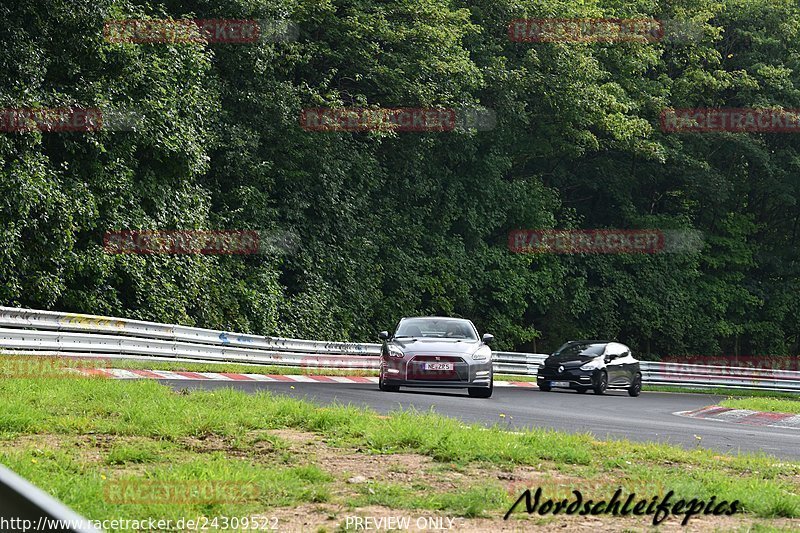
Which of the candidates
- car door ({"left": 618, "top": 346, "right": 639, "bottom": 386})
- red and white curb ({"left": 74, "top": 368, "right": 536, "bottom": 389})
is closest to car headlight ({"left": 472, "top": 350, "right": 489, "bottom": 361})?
red and white curb ({"left": 74, "top": 368, "right": 536, "bottom": 389})

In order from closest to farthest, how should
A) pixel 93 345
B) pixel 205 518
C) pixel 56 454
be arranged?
pixel 205 518
pixel 56 454
pixel 93 345

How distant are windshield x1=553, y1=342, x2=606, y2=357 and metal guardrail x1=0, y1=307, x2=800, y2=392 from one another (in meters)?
A: 5.65

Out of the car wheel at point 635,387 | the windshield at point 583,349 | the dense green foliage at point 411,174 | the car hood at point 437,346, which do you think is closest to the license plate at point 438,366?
the car hood at point 437,346

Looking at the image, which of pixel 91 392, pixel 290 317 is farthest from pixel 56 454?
pixel 290 317

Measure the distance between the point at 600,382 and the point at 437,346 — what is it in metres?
9.25

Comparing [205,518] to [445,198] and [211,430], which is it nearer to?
[211,430]

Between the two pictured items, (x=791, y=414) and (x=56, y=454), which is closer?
(x=56, y=454)

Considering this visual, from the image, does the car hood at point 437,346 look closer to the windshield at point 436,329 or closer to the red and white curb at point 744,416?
the windshield at point 436,329

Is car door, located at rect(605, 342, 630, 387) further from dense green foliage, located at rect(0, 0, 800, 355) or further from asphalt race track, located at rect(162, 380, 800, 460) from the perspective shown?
dense green foliage, located at rect(0, 0, 800, 355)

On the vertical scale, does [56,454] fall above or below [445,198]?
below

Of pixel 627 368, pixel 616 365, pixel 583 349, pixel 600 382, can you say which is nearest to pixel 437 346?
pixel 600 382

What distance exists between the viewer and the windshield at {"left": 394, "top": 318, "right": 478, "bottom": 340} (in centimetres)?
1959

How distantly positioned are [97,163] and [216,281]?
528 centimetres

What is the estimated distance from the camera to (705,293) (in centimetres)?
4838
